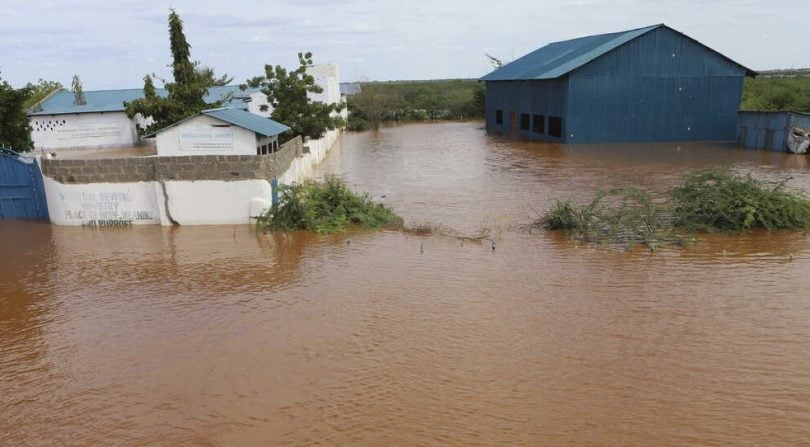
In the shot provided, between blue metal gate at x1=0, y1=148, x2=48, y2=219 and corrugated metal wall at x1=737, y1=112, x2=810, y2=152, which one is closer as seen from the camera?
blue metal gate at x1=0, y1=148, x2=48, y2=219

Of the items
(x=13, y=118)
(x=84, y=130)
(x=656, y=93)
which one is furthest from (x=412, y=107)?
(x=13, y=118)

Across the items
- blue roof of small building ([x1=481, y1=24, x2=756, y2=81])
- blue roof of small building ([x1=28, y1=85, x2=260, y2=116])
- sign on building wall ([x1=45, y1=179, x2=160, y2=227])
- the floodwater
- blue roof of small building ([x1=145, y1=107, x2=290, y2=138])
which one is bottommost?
the floodwater

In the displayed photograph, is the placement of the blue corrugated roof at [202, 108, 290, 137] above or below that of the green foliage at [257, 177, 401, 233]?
above

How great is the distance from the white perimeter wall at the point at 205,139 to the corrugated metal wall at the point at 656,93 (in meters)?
22.2

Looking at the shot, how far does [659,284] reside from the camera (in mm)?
11234

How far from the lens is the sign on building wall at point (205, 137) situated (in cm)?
1625

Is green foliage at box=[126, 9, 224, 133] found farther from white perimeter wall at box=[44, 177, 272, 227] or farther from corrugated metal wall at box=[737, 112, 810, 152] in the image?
corrugated metal wall at box=[737, 112, 810, 152]

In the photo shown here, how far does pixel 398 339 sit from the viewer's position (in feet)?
30.3

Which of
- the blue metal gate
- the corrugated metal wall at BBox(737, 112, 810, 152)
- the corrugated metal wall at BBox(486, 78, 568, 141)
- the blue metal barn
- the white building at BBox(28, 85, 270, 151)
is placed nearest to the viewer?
the blue metal gate

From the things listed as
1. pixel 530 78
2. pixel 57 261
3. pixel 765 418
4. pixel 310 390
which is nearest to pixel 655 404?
pixel 765 418

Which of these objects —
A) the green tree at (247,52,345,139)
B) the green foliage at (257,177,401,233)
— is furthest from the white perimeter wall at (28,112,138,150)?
the green foliage at (257,177,401,233)

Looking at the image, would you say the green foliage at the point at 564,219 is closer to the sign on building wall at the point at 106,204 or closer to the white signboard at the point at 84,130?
the sign on building wall at the point at 106,204

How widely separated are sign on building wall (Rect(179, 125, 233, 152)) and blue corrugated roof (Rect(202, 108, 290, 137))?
326 millimetres

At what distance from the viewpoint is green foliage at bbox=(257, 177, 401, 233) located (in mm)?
15789
